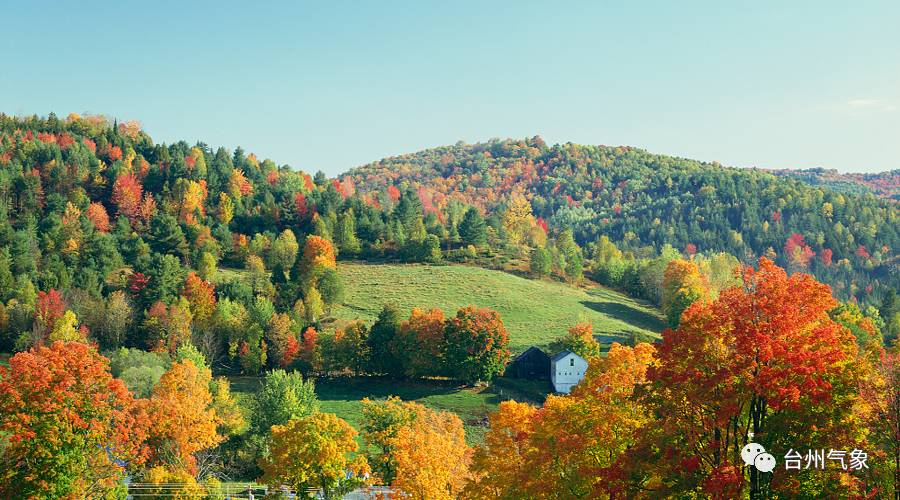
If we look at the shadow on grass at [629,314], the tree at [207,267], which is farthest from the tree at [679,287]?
the tree at [207,267]

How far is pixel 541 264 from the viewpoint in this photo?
135 m

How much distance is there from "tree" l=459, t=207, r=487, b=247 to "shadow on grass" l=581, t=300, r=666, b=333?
102ft

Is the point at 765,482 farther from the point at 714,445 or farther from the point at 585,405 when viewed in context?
the point at 585,405

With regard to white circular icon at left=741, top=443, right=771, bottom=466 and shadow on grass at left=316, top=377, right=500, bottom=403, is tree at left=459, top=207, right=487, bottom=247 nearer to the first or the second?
shadow on grass at left=316, top=377, right=500, bottom=403

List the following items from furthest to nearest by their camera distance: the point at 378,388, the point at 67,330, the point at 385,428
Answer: the point at 67,330 < the point at 378,388 < the point at 385,428

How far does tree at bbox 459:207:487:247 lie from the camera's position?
14550 centimetres

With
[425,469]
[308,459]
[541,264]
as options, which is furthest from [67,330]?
[541,264]

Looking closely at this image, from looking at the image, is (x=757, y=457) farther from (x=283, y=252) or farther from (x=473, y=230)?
(x=473, y=230)

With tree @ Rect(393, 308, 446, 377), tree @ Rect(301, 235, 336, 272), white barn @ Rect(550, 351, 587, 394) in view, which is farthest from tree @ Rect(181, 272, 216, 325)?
white barn @ Rect(550, 351, 587, 394)

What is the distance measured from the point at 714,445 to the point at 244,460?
4101 cm

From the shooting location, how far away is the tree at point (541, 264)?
135 m

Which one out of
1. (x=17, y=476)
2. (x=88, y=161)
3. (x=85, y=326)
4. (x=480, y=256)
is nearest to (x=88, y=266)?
(x=85, y=326)

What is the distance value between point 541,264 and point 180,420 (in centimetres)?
9043

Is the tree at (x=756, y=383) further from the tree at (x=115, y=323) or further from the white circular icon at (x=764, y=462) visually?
the tree at (x=115, y=323)
